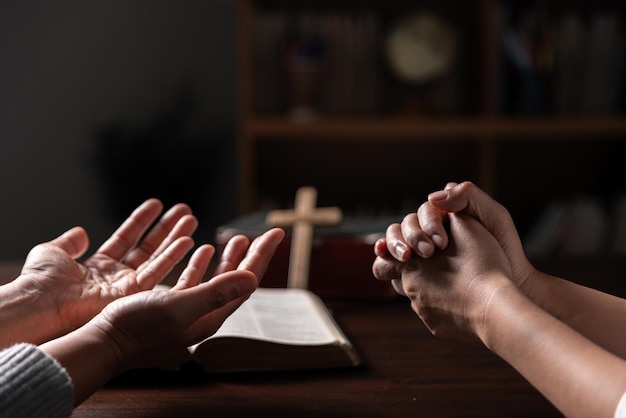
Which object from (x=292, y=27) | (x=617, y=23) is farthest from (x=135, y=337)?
(x=617, y=23)

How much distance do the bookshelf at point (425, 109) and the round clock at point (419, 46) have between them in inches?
1.5

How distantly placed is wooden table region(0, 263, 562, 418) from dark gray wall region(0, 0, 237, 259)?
6.32ft

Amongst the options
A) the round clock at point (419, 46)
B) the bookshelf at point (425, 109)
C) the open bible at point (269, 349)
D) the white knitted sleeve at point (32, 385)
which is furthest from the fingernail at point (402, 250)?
the round clock at point (419, 46)

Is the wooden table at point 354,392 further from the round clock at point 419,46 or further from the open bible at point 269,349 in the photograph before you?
the round clock at point 419,46

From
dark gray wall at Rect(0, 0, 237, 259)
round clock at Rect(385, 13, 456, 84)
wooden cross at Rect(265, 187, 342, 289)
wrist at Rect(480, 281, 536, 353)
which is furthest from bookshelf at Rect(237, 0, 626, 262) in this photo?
wrist at Rect(480, 281, 536, 353)

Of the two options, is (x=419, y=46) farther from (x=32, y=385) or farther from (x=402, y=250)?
(x=32, y=385)

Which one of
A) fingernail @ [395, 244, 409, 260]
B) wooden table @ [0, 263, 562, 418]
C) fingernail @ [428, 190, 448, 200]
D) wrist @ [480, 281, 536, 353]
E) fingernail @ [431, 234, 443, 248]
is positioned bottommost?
wooden table @ [0, 263, 562, 418]

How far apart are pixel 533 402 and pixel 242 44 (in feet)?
6.34

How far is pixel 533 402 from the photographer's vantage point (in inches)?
29.1

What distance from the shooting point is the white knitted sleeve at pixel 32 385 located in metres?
0.59

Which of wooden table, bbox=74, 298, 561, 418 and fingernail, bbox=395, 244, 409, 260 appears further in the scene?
fingernail, bbox=395, 244, 409, 260

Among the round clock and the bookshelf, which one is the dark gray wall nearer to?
the bookshelf

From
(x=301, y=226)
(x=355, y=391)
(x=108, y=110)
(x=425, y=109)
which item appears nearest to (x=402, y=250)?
(x=355, y=391)

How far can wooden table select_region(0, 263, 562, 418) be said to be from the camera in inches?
28.0
